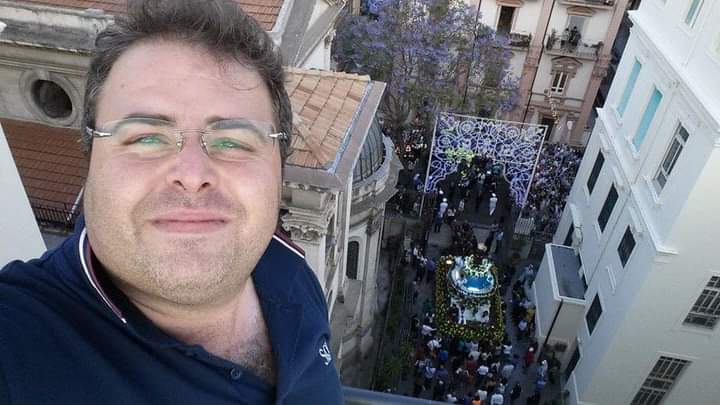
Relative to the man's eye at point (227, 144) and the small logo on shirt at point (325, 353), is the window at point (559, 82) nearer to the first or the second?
the small logo on shirt at point (325, 353)

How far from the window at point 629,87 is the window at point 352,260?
10.6 meters

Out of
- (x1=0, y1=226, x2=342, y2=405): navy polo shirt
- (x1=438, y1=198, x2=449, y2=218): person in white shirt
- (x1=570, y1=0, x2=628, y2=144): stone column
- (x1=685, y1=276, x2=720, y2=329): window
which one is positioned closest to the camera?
(x1=0, y1=226, x2=342, y2=405): navy polo shirt

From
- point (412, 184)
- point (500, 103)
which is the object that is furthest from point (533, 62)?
point (412, 184)

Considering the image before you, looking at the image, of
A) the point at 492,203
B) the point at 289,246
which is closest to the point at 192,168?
the point at 289,246

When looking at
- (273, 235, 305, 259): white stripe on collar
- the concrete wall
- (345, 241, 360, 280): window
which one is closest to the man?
(273, 235, 305, 259): white stripe on collar

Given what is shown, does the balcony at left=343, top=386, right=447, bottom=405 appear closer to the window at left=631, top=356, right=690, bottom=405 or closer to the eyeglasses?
the eyeglasses

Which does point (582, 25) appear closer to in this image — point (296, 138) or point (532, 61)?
point (532, 61)

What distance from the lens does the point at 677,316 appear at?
14258 mm

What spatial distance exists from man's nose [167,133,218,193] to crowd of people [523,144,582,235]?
23.4 meters

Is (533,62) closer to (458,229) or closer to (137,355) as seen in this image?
(458,229)

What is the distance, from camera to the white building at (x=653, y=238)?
12.9 meters

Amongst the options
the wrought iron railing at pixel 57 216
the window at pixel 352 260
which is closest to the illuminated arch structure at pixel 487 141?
the window at pixel 352 260

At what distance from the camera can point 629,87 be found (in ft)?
58.5

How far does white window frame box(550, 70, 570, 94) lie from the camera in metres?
29.6
